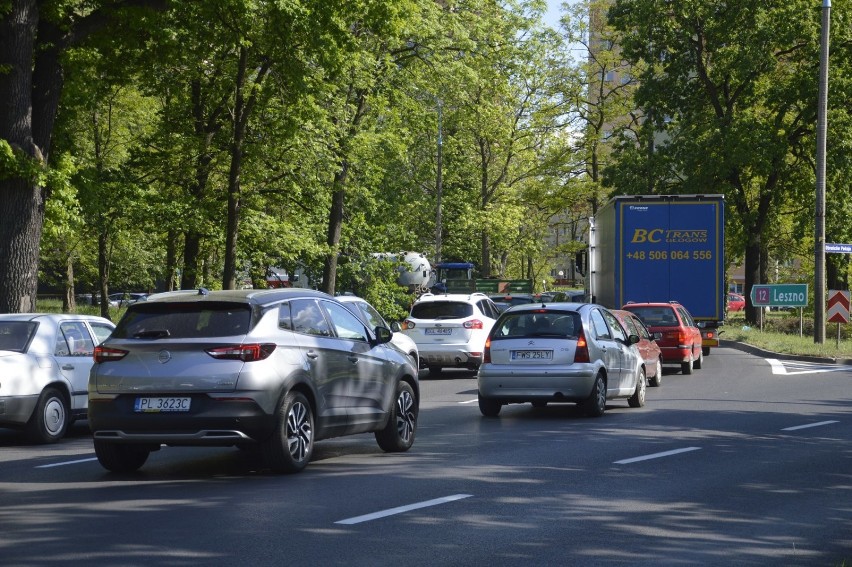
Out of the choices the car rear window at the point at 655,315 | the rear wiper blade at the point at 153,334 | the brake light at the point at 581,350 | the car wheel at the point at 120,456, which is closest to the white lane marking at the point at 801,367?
the car rear window at the point at 655,315

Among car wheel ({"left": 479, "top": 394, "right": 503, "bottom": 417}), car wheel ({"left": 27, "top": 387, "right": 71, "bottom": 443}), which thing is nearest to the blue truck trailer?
car wheel ({"left": 479, "top": 394, "right": 503, "bottom": 417})

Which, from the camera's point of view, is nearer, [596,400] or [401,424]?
[401,424]

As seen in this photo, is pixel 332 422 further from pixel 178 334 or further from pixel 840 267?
pixel 840 267

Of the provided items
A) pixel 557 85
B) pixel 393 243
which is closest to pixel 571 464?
pixel 393 243

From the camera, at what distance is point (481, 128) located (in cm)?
6094

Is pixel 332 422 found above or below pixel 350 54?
below

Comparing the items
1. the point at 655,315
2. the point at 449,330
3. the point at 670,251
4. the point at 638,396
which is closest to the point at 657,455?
the point at 638,396

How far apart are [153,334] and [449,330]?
15568 millimetres

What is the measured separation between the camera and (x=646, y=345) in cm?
2180

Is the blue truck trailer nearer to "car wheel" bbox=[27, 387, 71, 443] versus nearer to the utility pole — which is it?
the utility pole

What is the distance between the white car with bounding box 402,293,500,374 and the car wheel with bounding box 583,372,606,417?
8.77 metres

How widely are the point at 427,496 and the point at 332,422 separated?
208 cm

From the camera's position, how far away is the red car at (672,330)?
2661 cm

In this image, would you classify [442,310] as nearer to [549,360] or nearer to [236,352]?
[549,360]
